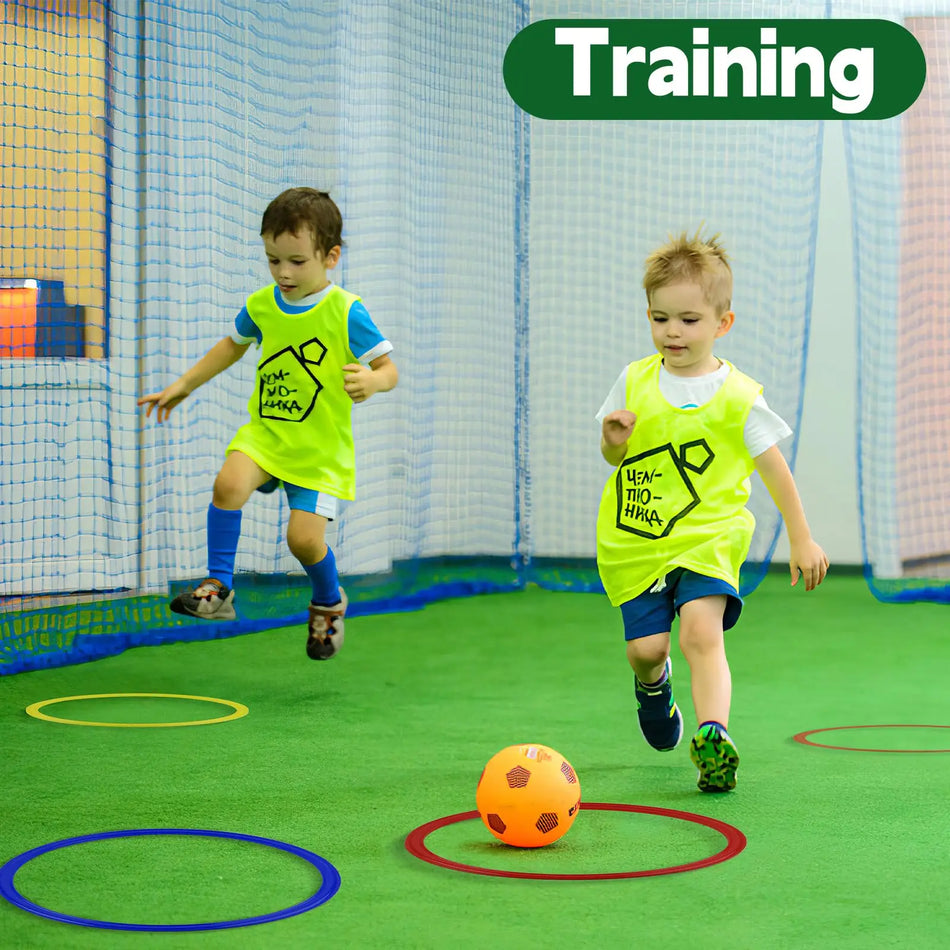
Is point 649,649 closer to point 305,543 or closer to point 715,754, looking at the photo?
point 715,754

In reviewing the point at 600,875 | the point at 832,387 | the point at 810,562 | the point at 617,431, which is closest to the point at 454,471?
the point at 832,387

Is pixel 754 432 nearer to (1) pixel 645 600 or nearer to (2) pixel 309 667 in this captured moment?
(1) pixel 645 600

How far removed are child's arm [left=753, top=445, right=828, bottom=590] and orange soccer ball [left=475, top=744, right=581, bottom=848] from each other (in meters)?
0.76

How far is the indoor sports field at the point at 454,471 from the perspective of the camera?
251 centimetres

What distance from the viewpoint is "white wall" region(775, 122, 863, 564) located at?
7.20 metres

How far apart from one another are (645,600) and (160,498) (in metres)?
3.31

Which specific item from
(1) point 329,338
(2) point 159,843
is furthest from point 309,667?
(2) point 159,843

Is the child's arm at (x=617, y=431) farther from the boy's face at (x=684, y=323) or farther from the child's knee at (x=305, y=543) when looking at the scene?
the child's knee at (x=305, y=543)

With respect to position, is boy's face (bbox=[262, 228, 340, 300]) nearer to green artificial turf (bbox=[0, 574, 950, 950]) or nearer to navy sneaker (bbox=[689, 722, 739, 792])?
green artificial turf (bbox=[0, 574, 950, 950])

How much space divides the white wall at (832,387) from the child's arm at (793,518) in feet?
14.2

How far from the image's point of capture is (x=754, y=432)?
9.96ft

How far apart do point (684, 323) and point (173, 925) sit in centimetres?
166

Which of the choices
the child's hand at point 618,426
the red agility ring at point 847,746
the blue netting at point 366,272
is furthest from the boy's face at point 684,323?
the blue netting at point 366,272

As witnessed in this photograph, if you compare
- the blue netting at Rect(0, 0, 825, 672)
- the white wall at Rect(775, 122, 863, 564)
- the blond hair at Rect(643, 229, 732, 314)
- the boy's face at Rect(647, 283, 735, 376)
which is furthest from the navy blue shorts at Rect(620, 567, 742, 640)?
the white wall at Rect(775, 122, 863, 564)
